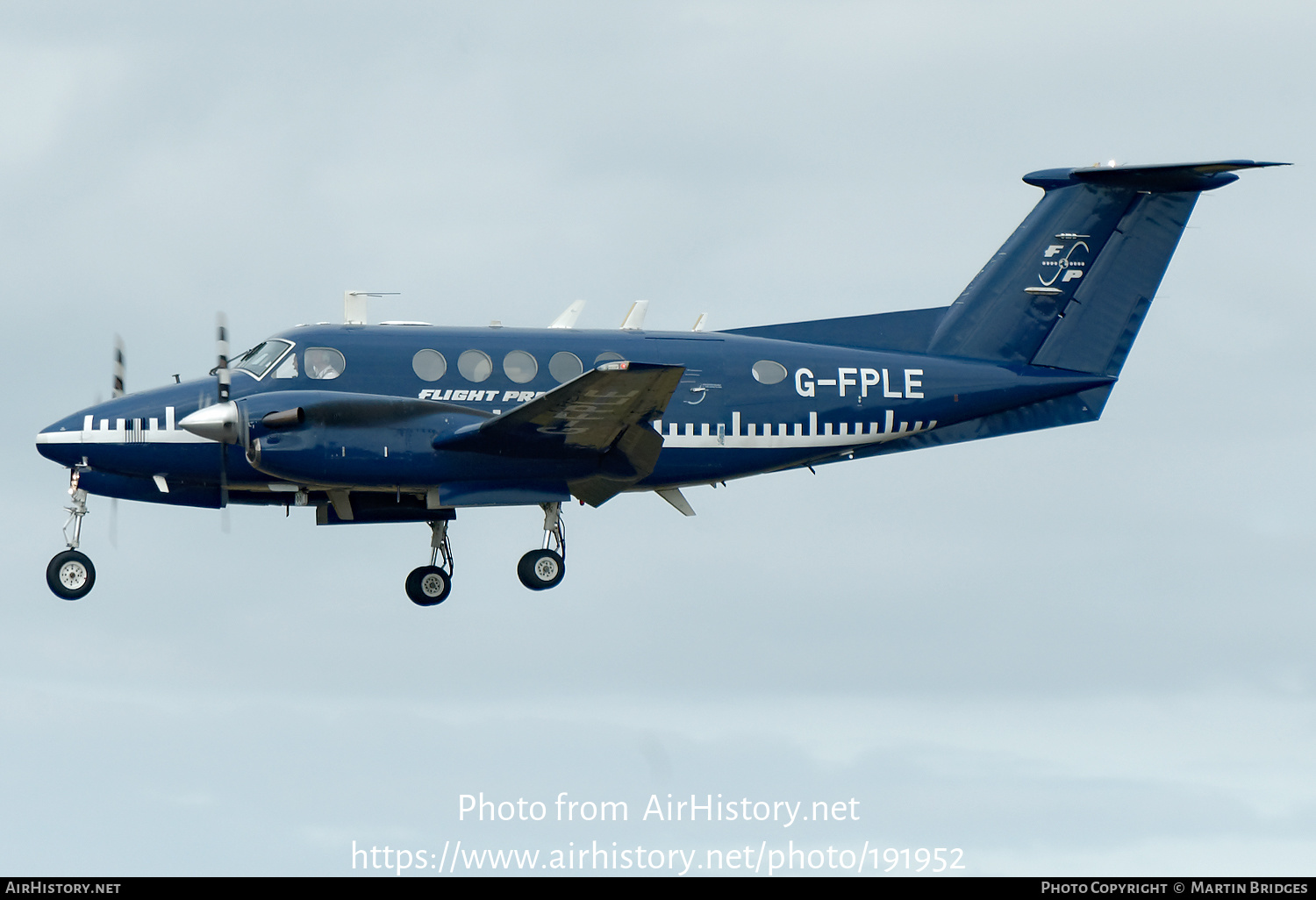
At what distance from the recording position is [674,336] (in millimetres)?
25391

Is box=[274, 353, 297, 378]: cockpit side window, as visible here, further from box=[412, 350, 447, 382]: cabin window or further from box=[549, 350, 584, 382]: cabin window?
box=[549, 350, 584, 382]: cabin window

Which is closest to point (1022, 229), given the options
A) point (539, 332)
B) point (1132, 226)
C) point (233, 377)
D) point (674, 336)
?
Result: point (1132, 226)

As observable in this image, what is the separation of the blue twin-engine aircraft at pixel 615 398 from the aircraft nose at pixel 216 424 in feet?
0.08

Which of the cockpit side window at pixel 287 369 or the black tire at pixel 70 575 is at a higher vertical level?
Result: the cockpit side window at pixel 287 369

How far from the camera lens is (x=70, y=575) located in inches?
915

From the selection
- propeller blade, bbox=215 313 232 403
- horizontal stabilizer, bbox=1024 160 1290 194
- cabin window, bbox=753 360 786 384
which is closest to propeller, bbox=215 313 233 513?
propeller blade, bbox=215 313 232 403

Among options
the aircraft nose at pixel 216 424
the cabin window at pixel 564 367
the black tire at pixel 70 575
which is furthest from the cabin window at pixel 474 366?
the black tire at pixel 70 575

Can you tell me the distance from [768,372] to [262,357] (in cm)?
692

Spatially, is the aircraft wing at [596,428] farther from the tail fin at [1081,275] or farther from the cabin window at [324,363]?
the tail fin at [1081,275]

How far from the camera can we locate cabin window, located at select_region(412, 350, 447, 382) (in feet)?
78.3

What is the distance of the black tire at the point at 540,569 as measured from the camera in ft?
79.8

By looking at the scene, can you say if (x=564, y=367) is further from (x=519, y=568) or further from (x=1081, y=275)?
(x=1081, y=275)

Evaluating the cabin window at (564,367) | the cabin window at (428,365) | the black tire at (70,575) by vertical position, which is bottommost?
the black tire at (70,575)

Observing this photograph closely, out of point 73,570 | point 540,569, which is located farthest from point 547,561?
point 73,570
